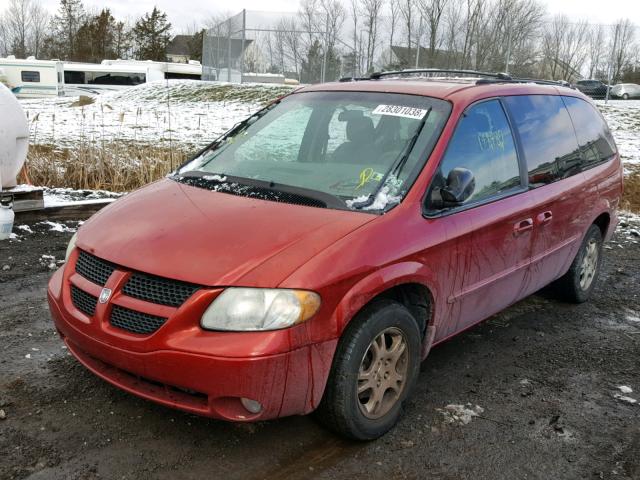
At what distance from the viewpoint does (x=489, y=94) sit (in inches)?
158

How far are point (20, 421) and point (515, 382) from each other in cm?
281

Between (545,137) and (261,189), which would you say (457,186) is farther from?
(545,137)

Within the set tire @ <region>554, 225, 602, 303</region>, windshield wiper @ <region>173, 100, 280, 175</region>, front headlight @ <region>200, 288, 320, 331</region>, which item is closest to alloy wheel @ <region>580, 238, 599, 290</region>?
tire @ <region>554, 225, 602, 303</region>

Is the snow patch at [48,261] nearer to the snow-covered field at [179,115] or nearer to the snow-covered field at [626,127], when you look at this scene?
the snow-covered field at [179,115]

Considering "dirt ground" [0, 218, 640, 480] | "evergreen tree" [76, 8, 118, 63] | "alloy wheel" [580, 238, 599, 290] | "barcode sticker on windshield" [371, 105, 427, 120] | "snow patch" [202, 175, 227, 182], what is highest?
"evergreen tree" [76, 8, 118, 63]

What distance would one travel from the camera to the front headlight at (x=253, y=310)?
2.63 meters

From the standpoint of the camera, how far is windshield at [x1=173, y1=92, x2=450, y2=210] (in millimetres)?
3370

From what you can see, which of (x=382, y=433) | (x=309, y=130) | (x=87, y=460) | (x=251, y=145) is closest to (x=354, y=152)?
(x=309, y=130)

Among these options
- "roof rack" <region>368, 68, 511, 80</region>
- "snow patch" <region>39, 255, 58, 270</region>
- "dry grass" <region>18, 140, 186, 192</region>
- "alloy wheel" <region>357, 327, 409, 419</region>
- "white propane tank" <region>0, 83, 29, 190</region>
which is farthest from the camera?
"dry grass" <region>18, 140, 186, 192</region>

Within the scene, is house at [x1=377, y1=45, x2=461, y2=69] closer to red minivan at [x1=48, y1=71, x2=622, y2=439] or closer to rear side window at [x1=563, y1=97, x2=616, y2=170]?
rear side window at [x1=563, y1=97, x2=616, y2=170]

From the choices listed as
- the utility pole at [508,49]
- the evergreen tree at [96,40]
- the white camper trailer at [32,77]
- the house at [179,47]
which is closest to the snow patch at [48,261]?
the utility pole at [508,49]

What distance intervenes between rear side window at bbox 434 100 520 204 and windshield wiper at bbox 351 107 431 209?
19cm

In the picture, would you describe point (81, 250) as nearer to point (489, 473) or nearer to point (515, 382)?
point (489, 473)

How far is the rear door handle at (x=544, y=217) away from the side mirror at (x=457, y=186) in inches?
40.4
